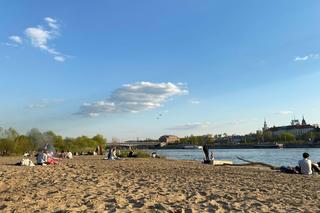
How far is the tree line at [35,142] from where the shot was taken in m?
72.0

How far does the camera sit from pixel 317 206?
1080 centimetres

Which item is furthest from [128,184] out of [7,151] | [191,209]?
[7,151]

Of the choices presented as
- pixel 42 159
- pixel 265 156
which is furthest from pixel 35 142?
pixel 42 159

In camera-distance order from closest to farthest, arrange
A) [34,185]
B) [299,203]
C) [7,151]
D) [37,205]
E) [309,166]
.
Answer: [37,205] → [299,203] → [34,185] → [309,166] → [7,151]

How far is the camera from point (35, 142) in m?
95.9

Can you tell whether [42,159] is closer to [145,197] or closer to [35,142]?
[145,197]

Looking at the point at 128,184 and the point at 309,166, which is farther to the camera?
the point at 309,166

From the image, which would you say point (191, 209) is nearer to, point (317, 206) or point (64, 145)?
point (317, 206)

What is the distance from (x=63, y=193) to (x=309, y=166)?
1504cm

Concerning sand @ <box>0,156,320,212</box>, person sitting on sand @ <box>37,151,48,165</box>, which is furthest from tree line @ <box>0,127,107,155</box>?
sand @ <box>0,156,320,212</box>

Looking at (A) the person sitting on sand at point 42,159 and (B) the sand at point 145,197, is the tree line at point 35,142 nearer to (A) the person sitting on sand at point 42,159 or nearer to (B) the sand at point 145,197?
(A) the person sitting on sand at point 42,159

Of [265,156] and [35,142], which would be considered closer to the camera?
[265,156]

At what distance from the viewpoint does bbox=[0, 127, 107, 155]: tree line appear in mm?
72000

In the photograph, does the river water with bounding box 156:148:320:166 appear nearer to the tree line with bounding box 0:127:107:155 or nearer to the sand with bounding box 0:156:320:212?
the tree line with bounding box 0:127:107:155
